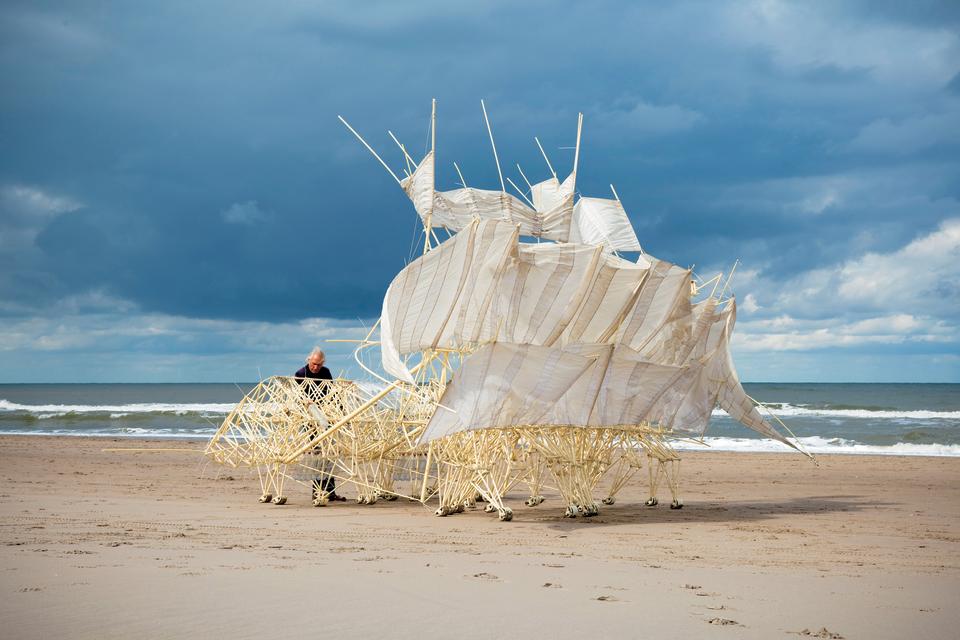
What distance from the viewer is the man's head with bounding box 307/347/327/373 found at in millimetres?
11602

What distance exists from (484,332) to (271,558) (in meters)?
3.25

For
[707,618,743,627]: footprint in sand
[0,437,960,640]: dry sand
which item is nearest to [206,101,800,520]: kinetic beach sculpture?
[0,437,960,640]: dry sand

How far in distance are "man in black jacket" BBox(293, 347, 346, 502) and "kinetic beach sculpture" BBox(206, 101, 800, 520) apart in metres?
0.11

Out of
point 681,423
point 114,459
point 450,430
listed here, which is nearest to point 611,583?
point 450,430

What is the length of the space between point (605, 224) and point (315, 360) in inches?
168

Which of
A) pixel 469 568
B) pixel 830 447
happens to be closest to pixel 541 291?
pixel 469 568

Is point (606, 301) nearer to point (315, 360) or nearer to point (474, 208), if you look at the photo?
point (474, 208)

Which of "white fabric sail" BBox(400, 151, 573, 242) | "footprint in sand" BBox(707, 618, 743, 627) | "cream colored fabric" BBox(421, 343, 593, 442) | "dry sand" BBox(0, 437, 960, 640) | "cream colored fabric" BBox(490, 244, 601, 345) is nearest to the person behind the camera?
"dry sand" BBox(0, 437, 960, 640)

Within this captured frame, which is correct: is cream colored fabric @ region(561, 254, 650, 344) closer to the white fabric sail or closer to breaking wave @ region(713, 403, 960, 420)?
the white fabric sail

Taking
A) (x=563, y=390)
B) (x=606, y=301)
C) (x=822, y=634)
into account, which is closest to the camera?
(x=822, y=634)

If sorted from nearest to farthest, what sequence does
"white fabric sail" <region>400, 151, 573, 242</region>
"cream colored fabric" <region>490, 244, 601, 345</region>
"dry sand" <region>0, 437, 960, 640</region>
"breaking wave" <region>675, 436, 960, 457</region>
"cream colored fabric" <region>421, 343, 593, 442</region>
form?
"dry sand" <region>0, 437, 960, 640</region>, "cream colored fabric" <region>421, 343, 593, 442</region>, "cream colored fabric" <region>490, 244, 601, 345</region>, "white fabric sail" <region>400, 151, 573, 242</region>, "breaking wave" <region>675, 436, 960, 457</region>

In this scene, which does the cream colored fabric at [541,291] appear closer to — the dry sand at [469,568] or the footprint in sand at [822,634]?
the dry sand at [469,568]

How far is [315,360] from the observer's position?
11594mm

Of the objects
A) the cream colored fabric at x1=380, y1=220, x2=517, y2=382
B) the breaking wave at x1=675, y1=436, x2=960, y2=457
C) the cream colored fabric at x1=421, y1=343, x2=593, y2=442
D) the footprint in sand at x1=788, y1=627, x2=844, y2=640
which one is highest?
the cream colored fabric at x1=380, y1=220, x2=517, y2=382
